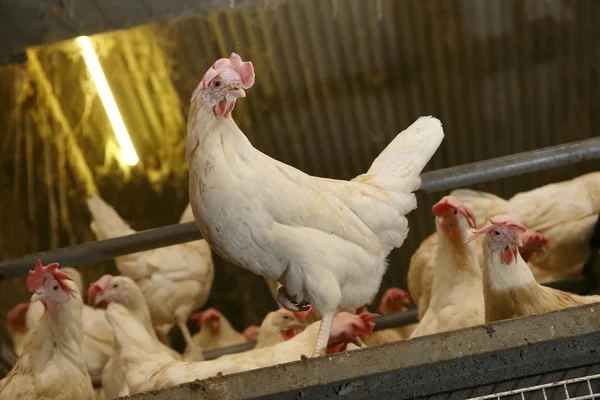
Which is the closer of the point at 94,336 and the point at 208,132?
the point at 208,132

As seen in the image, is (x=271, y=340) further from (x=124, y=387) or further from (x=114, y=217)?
(x=114, y=217)

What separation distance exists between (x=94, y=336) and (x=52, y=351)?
1074 millimetres

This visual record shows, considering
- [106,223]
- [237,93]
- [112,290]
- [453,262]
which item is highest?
[237,93]

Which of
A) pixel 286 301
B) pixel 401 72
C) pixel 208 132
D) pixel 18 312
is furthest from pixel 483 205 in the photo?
pixel 18 312

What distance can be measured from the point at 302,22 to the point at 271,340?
71.5 inches

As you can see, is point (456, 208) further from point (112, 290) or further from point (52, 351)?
point (52, 351)

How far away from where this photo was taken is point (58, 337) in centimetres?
267

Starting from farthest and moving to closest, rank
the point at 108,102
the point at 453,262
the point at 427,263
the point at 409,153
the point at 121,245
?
the point at 108,102 → the point at 427,263 → the point at 453,262 → the point at 121,245 → the point at 409,153

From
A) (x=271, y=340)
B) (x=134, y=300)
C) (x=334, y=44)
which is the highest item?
(x=334, y=44)

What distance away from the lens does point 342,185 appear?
2213mm

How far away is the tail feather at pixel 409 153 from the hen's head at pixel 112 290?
1497 millimetres

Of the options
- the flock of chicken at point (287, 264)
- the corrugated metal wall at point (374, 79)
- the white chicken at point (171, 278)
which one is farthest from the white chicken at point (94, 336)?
the corrugated metal wall at point (374, 79)

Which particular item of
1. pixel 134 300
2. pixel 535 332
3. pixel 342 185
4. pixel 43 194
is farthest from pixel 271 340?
pixel 43 194

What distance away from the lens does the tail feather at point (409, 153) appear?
2.31m
